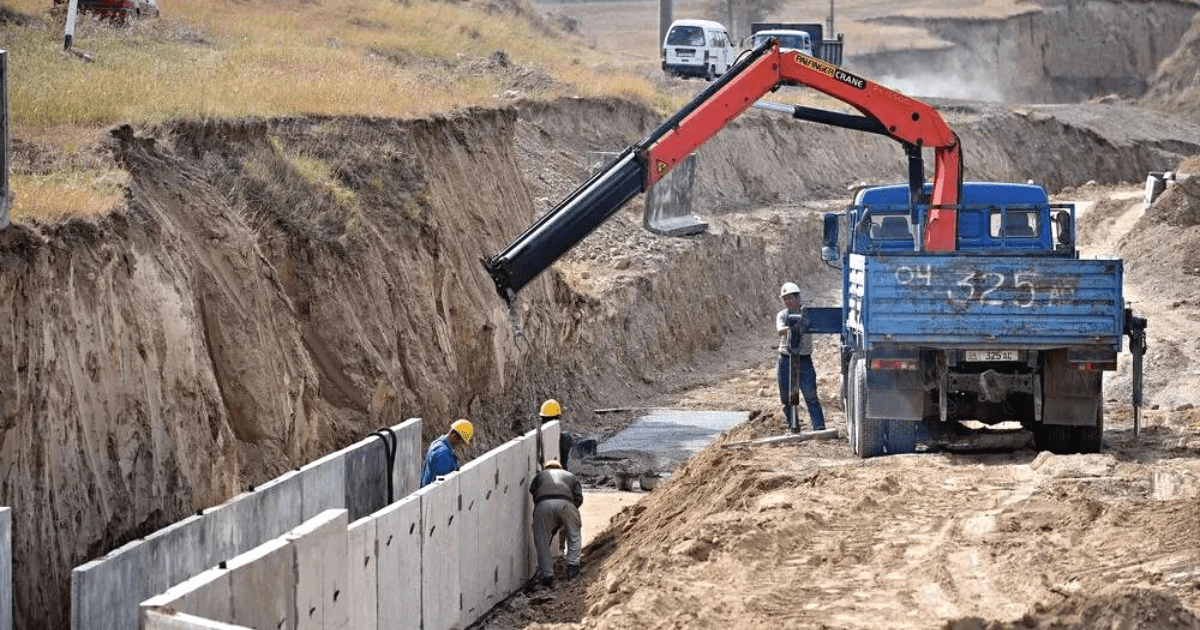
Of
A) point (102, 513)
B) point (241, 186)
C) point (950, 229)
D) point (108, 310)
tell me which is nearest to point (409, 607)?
point (102, 513)

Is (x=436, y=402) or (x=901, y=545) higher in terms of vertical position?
(x=436, y=402)

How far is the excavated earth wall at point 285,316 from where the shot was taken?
484 inches

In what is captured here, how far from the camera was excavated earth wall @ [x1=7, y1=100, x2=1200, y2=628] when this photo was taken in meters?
12.3

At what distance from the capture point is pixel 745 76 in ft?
62.7

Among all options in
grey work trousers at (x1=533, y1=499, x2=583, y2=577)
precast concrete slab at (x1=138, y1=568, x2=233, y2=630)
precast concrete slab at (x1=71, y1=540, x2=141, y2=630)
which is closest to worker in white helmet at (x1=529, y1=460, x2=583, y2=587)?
grey work trousers at (x1=533, y1=499, x2=583, y2=577)

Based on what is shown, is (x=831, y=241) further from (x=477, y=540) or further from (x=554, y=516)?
(x=477, y=540)

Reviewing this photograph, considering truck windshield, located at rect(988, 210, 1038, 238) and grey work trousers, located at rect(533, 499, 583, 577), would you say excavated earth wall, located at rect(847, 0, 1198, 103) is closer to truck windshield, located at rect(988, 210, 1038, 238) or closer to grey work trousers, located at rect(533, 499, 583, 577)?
truck windshield, located at rect(988, 210, 1038, 238)

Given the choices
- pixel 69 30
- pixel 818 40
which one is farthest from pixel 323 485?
pixel 818 40

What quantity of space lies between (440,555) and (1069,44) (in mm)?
72660

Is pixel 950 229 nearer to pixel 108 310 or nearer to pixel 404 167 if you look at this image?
pixel 404 167

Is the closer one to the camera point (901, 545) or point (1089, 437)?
point (901, 545)

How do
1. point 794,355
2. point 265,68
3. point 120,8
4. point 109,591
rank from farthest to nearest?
point 120,8 < point 265,68 < point 794,355 < point 109,591

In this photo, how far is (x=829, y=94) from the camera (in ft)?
62.7

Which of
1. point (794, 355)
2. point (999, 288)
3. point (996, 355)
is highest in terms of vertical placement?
point (999, 288)
